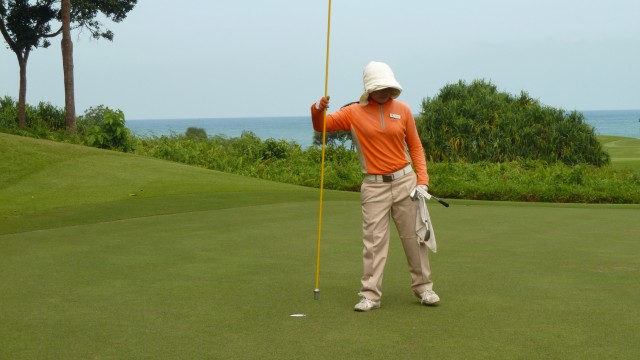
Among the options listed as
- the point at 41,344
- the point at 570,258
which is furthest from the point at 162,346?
the point at 570,258

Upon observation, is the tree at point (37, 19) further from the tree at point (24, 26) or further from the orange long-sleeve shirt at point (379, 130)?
the orange long-sleeve shirt at point (379, 130)

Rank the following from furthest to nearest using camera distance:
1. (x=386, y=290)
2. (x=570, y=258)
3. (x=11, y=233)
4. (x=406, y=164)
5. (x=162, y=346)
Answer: (x=11, y=233) < (x=570, y=258) < (x=386, y=290) < (x=406, y=164) < (x=162, y=346)

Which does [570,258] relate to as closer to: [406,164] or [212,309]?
[406,164]

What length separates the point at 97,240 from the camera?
1163cm

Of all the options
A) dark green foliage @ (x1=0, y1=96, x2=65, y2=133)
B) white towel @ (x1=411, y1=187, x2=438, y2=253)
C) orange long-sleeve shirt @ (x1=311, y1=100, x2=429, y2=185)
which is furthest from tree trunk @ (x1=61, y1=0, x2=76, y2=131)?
white towel @ (x1=411, y1=187, x2=438, y2=253)

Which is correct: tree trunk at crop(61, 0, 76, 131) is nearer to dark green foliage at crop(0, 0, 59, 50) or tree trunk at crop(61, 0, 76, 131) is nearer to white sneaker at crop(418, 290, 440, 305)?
dark green foliage at crop(0, 0, 59, 50)

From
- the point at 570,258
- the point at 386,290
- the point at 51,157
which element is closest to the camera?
the point at 386,290

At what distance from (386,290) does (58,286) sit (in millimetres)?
2958

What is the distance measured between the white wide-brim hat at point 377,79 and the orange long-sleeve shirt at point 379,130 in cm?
16

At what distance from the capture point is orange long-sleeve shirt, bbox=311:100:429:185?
7.44 meters

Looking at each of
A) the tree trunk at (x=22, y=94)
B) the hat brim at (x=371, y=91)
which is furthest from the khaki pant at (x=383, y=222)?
the tree trunk at (x=22, y=94)

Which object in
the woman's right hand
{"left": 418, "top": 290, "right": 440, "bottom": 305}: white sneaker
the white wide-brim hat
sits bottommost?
{"left": 418, "top": 290, "right": 440, "bottom": 305}: white sneaker

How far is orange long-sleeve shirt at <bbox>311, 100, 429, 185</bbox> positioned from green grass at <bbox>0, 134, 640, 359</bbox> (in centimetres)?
115

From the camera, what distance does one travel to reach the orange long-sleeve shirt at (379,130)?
24.4 ft
